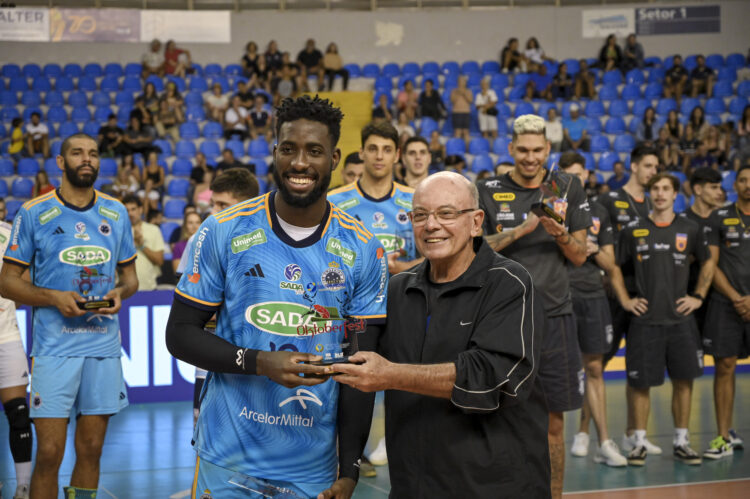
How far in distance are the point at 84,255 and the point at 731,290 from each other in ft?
18.6

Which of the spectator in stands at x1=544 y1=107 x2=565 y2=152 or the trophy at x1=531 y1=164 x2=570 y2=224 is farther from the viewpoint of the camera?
the spectator in stands at x1=544 y1=107 x2=565 y2=152

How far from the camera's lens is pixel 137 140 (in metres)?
18.0

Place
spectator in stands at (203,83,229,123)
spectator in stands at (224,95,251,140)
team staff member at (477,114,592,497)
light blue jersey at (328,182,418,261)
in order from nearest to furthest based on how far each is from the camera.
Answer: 1. team staff member at (477,114,592,497)
2. light blue jersey at (328,182,418,261)
3. spectator in stands at (224,95,251,140)
4. spectator in stands at (203,83,229,123)

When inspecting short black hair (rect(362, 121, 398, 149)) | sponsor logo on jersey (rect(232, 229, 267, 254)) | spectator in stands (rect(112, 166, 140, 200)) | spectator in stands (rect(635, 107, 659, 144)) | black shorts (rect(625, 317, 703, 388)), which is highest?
spectator in stands (rect(635, 107, 659, 144))

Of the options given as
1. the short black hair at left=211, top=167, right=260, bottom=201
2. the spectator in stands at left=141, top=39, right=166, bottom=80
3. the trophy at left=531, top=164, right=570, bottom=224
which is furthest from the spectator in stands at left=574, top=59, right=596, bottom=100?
the short black hair at left=211, top=167, right=260, bottom=201

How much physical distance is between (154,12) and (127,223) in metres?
17.3

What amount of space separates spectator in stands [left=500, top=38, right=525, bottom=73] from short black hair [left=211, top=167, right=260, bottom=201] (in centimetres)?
1694

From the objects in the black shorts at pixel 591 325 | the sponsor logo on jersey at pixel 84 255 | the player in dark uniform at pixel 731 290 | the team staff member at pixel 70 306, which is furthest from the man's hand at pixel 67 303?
the player in dark uniform at pixel 731 290

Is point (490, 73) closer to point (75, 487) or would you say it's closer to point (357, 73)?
point (357, 73)

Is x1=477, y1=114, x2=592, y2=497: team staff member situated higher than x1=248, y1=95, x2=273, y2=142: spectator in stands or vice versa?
x1=248, y1=95, x2=273, y2=142: spectator in stands

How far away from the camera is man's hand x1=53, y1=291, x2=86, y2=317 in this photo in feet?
16.7

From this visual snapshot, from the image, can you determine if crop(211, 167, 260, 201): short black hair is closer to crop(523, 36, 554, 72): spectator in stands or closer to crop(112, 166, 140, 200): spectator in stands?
crop(112, 166, 140, 200): spectator in stands

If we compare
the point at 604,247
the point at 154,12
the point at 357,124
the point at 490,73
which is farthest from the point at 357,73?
the point at 604,247

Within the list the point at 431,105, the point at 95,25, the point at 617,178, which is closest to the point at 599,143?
the point at 617,178
